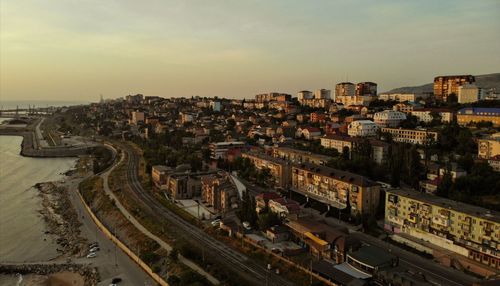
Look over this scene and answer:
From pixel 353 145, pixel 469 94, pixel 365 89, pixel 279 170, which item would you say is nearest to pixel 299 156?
pixel 353 145

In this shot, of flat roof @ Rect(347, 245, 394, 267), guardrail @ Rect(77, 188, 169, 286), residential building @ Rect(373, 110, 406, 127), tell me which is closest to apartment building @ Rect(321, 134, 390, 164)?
residential building @ Rect(373, 110, 406, 127)

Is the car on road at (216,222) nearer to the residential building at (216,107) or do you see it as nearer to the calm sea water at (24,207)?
the calm sea water at (24,207)

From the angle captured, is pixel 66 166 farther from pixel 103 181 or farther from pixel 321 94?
pixel 321 94

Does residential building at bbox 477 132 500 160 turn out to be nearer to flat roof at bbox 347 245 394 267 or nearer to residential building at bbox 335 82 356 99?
flat roof at bbox 347 245 394 267

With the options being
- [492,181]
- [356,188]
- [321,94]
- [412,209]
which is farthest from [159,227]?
[321,94]

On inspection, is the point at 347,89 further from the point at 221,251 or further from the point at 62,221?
the point at 221,251

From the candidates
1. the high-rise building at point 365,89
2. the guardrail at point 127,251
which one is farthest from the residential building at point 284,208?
the high-rise building at point 365,89
